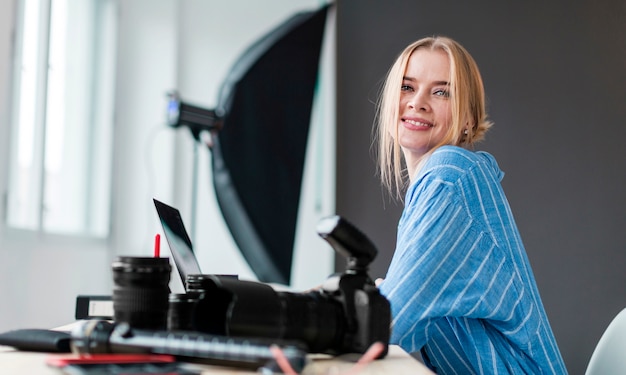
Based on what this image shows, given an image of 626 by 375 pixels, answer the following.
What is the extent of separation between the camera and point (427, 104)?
164 centimetres

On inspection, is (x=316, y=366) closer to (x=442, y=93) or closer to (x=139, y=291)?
(x=139, y=291)

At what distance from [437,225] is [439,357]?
0.28 metres

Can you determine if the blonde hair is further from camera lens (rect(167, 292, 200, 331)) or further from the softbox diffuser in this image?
the softbox diffuser

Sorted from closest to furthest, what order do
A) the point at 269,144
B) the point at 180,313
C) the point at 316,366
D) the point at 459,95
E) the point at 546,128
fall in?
the point at 316,366 < the point at 180,313 < the point at 459,95 < the point at 546,128 < the point at 269,144

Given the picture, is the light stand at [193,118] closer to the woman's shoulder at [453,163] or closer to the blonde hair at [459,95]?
the blonde hair at [459,95]

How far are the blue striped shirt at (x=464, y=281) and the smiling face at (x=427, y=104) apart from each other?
308mm

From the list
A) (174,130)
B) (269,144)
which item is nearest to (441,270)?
(269,144)

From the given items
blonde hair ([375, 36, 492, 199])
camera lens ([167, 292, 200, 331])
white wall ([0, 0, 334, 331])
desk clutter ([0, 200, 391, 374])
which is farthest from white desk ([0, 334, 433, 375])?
white wall ([0, 0, 334, 331])

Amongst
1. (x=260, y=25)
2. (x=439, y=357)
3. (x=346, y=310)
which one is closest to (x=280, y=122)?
(x=260, y=25)

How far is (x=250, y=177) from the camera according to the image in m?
2.96

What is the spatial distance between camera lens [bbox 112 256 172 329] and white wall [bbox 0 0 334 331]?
2.03 m

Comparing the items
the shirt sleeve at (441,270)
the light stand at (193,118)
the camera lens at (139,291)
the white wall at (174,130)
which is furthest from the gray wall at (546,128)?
the camera lens at (139,291)

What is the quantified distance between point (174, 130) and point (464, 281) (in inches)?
86.6

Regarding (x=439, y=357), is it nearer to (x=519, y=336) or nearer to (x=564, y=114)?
(x=519, y=336)
